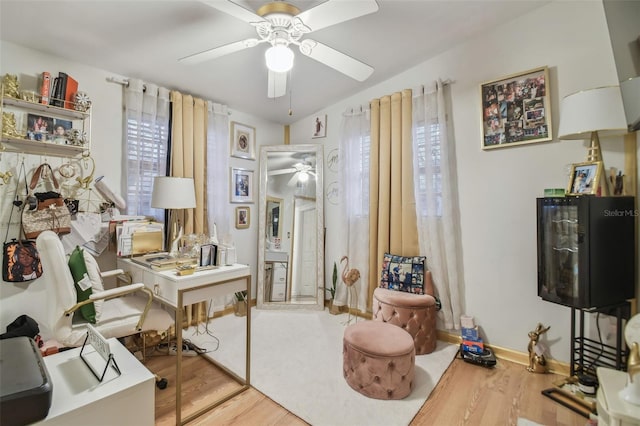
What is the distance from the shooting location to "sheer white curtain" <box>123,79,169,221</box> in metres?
2.53

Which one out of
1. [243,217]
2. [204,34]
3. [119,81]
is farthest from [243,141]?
[204,34]

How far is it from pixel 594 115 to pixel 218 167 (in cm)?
312

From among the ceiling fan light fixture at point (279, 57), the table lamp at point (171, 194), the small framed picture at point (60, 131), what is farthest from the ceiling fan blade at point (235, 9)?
the small framed picture at point (60, 131)

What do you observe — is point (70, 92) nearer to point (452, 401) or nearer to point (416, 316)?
point (416, 316)

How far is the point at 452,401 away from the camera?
5.94ft

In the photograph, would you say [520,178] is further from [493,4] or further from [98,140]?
[98,140]

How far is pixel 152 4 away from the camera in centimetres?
181

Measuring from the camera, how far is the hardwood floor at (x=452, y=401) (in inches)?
64.8

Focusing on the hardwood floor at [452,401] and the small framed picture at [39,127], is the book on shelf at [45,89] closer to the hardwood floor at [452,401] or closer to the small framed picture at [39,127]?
the small framed picture at [39,127]

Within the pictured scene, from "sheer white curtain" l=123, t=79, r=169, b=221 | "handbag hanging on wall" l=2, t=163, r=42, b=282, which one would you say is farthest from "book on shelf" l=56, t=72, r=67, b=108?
"handbag hanging on wall" l=2, t=163, r=42, b=282

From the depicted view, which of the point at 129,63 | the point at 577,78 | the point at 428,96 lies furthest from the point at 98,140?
the point at 577,78

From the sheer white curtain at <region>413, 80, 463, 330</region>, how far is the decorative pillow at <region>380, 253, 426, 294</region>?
11 cm

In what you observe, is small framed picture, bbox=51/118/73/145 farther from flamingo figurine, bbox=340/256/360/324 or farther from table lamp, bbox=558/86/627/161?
table lamp, bbox=558/86/627/161

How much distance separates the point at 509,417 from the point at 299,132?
3502 mm
